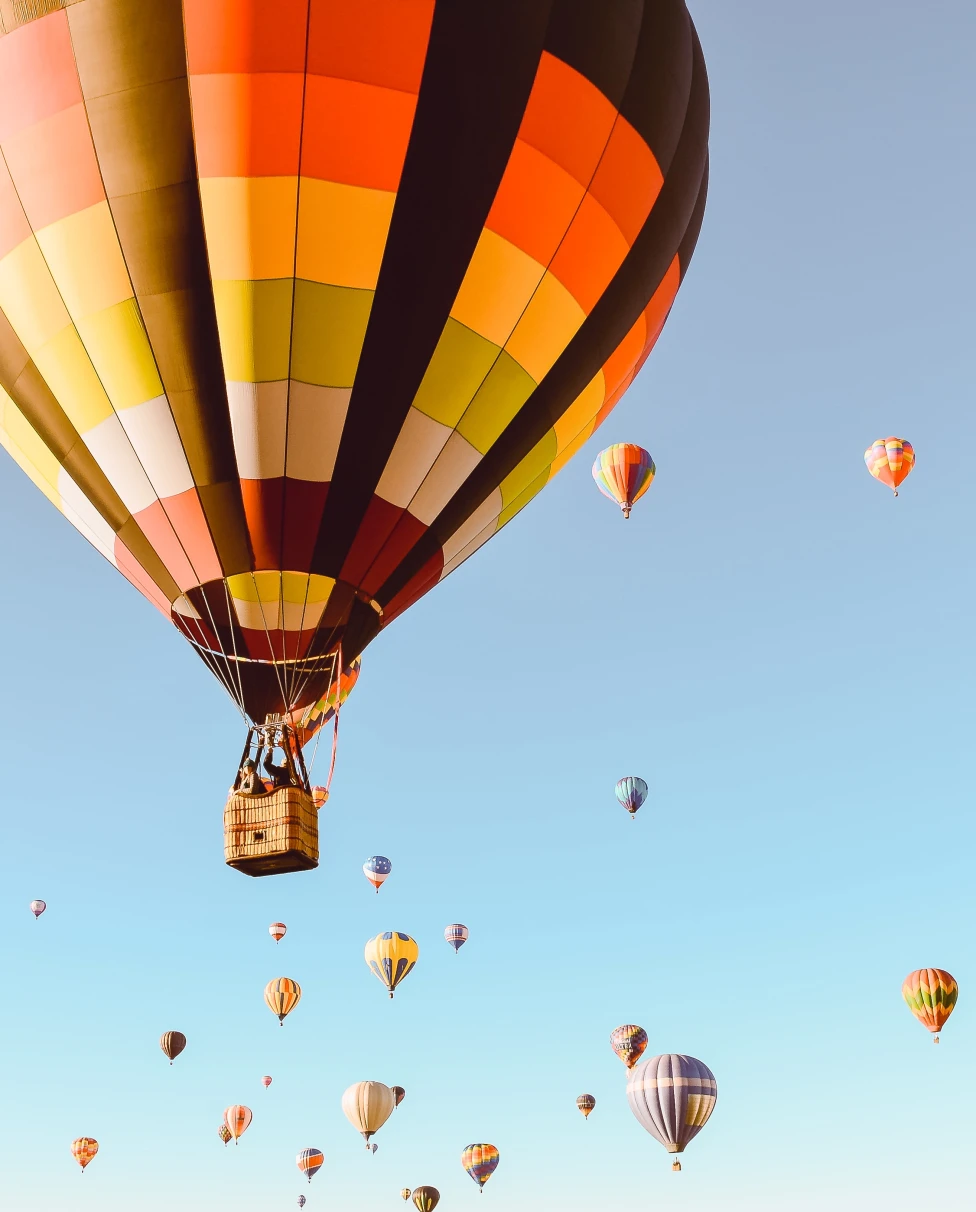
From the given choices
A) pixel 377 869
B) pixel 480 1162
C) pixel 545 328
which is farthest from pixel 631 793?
pixel 545 328

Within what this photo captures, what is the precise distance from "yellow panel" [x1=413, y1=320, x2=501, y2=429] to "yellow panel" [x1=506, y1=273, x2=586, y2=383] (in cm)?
25

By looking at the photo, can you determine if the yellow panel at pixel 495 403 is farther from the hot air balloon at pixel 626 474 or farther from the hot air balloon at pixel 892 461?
the hot air balloon at pixel 892 461

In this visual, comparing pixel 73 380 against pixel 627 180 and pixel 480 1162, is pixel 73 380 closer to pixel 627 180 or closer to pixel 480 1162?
pixel 627 180

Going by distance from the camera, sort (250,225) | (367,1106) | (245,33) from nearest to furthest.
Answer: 1. (245,33)
2. (250,225)
3. (367,1106)

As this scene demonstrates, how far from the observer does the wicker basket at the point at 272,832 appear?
761 cm

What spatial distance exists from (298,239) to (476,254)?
117 centimetres

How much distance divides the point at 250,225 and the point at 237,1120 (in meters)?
26.9

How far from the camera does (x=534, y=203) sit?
26.4ft

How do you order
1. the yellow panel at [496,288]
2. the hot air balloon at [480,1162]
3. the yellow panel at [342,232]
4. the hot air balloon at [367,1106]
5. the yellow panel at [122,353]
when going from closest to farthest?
the yellow panel at [342,232] → the yellow panel at [122,353] → the yellow panel at [496,288] → the hot air balloon at [367,1106] → the hot air balloon at [480,1162]

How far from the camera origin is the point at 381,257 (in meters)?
7.63

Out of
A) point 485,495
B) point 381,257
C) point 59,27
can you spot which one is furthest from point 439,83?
point 485,495

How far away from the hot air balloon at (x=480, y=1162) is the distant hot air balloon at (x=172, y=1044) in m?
7.58

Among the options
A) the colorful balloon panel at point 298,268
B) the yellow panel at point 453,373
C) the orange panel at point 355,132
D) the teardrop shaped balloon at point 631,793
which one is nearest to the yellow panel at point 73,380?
the colorful balloon panel at point 298,268

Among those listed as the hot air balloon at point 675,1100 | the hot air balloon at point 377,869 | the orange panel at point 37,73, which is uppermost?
the orange panel at point 37,73
